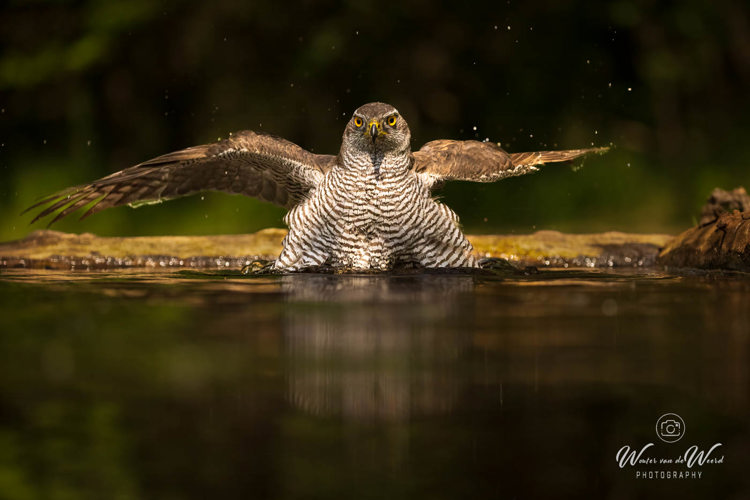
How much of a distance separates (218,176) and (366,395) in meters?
3.42

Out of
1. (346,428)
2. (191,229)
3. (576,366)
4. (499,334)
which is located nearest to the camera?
(346,428)

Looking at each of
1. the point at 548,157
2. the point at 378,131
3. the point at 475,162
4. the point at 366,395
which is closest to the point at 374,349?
the point at 366,395

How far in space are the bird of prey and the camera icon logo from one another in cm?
300

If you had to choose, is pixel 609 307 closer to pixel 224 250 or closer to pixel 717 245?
pixel 717 245

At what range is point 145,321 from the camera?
317 centimetres

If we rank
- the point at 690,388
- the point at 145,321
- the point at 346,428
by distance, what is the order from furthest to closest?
the point at 145,321 < the point at 690,388 < the point at 346,428

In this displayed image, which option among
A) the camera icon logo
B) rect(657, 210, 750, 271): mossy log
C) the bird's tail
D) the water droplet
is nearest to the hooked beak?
the bird's tail

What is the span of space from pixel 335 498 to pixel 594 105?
6.68m

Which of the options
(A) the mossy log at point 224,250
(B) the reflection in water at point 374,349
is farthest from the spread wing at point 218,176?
(B) the reflection in water at point 374,349

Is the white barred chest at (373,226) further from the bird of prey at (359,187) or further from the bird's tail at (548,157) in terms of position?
the bird's tail at (548,157)

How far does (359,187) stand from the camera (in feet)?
16.0

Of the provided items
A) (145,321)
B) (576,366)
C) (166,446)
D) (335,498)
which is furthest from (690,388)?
(145,321)

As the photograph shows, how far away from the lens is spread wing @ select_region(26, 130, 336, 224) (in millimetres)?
4746

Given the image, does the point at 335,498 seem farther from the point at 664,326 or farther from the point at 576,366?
the point at 664,326
